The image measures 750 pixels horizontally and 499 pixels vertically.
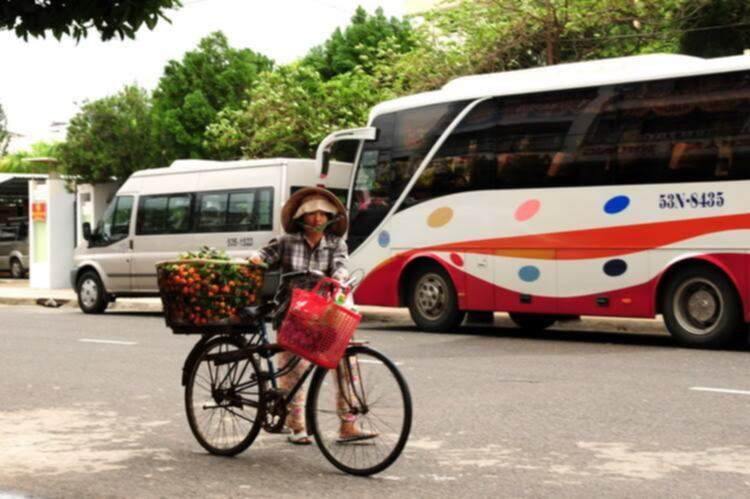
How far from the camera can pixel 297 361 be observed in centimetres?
743

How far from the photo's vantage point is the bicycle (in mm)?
6948

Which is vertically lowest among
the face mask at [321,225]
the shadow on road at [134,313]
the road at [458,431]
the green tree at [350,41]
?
the shadow on road at [134,313]

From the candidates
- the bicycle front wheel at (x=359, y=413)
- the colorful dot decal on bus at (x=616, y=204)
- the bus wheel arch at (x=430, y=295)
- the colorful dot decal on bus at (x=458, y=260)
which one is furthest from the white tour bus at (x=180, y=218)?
the bicycle front wheel at (x=359, y=413)

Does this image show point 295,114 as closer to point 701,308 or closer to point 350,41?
point 350,41

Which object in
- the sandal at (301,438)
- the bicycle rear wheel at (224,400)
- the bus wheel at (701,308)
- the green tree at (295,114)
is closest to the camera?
the bicycle rear wheel at (224,400)

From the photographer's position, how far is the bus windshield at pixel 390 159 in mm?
17016

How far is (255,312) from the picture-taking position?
7480 mm

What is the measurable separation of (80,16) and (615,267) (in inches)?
337

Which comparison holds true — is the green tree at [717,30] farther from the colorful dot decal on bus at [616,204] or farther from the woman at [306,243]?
the woman at [306,243]

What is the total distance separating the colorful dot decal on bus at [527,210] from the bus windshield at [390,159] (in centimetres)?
171

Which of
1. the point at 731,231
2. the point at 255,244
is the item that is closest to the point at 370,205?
the point at 255,244

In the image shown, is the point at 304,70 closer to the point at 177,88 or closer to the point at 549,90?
the point at 177,88

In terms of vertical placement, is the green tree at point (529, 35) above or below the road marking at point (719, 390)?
above

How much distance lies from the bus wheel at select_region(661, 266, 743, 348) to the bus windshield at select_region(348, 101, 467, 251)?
4021 mm
